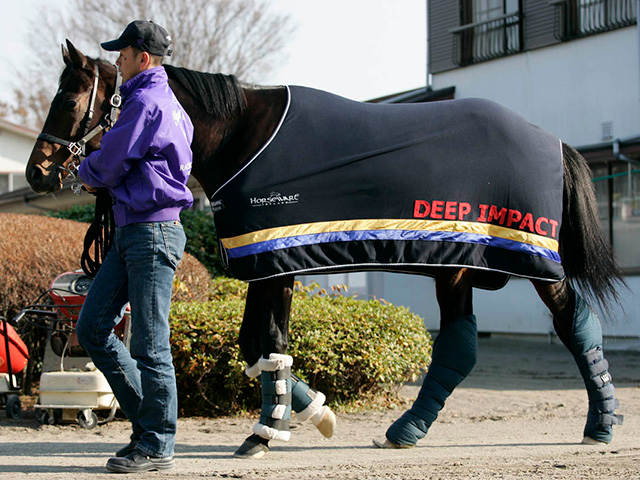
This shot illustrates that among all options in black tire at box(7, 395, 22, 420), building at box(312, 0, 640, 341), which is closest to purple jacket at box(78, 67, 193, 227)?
black tire at box(7, 395, 22, 420)

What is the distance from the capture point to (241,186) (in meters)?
4.34

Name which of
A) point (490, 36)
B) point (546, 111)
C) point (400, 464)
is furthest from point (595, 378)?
point (490, 36)

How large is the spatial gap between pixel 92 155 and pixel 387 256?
177 centimetres

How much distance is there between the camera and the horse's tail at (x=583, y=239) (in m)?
5.32

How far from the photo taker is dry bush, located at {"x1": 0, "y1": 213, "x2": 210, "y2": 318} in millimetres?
6844

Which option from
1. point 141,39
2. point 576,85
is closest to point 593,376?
point 141,39

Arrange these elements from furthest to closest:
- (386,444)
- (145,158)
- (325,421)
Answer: (386,444), (325,421), (145,158)

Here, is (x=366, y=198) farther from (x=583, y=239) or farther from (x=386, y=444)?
(x=583, y=239)

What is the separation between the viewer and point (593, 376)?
5.11 m

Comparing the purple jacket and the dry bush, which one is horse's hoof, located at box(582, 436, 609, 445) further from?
the dry bush

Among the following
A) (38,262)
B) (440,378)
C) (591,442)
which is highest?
(38,262)

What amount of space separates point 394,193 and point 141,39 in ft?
5.46

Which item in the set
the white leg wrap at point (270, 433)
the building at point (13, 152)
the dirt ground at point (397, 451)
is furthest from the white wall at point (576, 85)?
the building at point (13, 152)

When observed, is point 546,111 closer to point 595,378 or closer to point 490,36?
point 490,36
